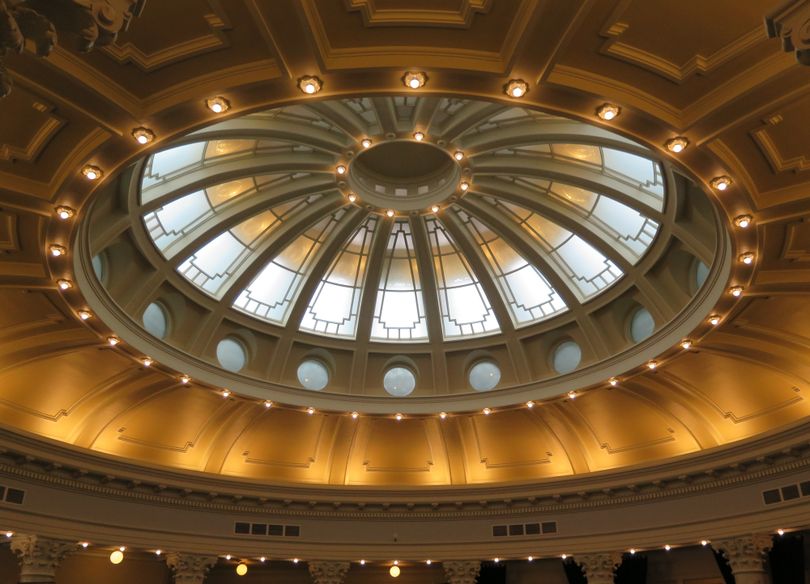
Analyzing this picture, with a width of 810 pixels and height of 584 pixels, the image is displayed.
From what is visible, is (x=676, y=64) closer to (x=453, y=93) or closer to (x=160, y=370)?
(x=453, y=93)

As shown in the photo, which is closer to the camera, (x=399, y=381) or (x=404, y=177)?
(x=404, y=177)

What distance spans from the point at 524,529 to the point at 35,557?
47.7 feet

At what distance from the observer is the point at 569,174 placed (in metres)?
17.3

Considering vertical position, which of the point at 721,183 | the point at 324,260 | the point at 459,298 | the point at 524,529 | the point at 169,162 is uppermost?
the point at 169,162

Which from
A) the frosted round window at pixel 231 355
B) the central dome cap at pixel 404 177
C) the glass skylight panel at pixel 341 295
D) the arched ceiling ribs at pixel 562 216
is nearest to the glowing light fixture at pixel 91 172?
the central dome cap at pixel 404 177

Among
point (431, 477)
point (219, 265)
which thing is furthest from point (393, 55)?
point (431, 477)

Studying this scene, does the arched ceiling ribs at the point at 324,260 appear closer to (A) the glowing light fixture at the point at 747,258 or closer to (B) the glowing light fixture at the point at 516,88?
(B) the glowing light fixture at the point at 516,88

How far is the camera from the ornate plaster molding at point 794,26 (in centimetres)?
536

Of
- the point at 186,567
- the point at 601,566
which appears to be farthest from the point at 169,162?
the point at 601,566

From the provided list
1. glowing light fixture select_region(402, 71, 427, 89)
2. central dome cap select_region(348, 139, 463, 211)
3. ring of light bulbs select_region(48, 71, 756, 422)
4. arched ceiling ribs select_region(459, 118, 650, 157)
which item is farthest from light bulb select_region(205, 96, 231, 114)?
arched ceiling ribs select_region(459, 118, 650, 157)

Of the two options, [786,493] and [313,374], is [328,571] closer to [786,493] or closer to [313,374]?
[313,374]

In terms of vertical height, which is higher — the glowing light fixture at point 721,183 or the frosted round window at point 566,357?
the frosted round window at point 566,357

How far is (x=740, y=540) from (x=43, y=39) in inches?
761

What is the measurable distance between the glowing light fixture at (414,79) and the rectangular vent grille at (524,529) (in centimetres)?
1624
